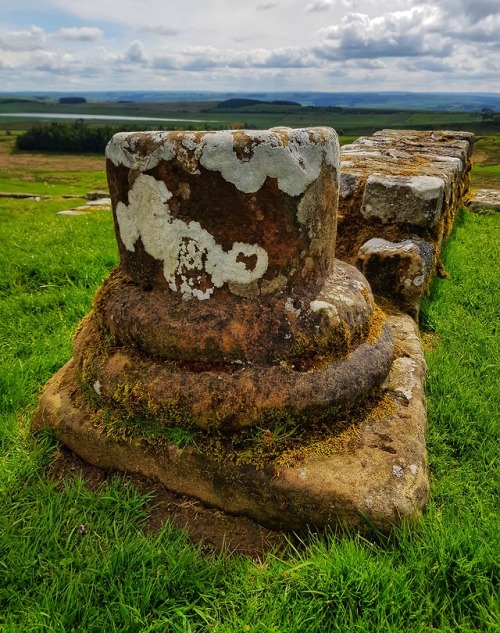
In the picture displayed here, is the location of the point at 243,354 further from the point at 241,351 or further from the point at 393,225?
the point at 393,225

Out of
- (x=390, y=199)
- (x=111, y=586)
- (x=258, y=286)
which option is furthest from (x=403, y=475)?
(x=390, y=199)

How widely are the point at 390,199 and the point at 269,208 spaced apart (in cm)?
266

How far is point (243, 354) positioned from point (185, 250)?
0.65 m

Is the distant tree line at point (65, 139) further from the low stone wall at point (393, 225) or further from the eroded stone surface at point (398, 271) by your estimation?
the eroded stone surface at point (398, 271)

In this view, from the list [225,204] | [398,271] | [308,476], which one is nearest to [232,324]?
[225,204]

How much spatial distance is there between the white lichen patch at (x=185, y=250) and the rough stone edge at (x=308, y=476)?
0.92 meters

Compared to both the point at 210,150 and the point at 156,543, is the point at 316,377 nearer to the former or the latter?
the point at 156,543

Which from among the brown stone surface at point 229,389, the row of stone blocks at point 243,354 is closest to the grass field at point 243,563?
the row of stone blocks at point 243,354

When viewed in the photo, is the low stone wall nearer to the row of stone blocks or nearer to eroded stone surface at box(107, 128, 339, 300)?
Answer: the row of stone blocks

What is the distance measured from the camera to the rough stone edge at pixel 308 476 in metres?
2.35

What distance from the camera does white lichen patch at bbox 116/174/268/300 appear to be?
2639 millimetres

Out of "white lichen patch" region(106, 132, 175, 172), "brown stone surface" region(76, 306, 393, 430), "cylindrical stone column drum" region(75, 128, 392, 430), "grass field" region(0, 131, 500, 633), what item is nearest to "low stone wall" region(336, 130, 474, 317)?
"grass field" region(0, 131, 500, 633)

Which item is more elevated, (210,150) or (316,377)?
(210,150)

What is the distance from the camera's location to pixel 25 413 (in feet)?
11.4
